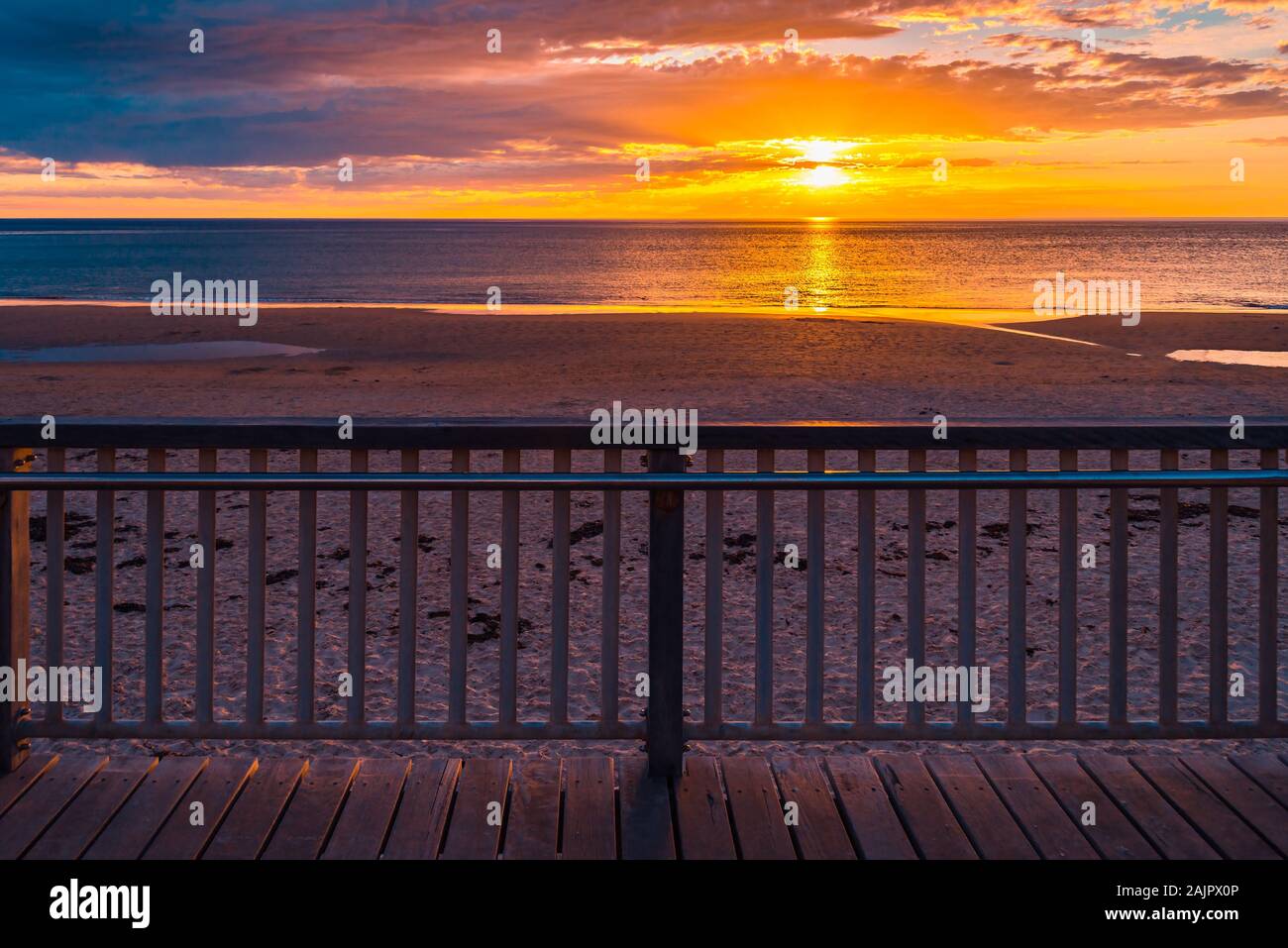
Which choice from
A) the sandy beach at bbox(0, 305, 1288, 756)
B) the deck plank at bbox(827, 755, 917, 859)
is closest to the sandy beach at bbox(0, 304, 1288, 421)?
the sandy beach at bbox(0, 305, 1288, 756)

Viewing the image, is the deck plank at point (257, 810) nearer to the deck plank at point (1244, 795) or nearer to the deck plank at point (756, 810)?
the deck plank at point (756, 810)

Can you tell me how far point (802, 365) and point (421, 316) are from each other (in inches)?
610

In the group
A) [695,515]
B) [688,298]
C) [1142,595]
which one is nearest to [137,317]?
[688,298]

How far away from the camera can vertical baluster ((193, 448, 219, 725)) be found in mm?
3736

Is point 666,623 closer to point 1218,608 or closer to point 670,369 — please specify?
point 1218,608

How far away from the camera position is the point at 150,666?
379 centimetres

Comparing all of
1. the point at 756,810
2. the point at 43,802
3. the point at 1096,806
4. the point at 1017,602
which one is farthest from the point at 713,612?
the point at 43,802

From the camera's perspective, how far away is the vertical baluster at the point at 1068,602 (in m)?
3.76

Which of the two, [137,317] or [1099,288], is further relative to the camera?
[1099,288]

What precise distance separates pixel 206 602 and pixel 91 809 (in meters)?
0.68

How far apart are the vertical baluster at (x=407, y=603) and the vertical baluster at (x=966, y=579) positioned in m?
1.68

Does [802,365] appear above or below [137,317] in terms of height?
below

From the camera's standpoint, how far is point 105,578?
12.3 feet
